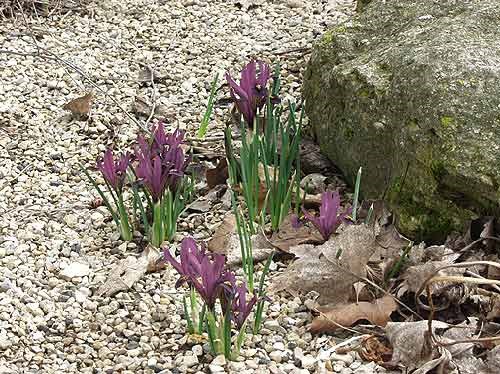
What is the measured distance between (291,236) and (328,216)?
10.2 inches

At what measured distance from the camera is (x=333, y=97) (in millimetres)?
3766

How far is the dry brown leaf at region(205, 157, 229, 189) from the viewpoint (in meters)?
3.87

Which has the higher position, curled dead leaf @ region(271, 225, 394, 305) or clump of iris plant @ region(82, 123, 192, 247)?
clump of iris plant @ region(82, 123, 192, 247)

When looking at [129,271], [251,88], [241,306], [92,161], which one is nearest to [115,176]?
[129,271]

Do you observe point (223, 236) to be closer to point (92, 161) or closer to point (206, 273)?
point (206, 273)

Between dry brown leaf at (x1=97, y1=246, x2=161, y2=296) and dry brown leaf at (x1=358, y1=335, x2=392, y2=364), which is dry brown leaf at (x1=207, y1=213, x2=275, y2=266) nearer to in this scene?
dry brown leaf at (x1=97, y1=246, x2=161, y2=296)

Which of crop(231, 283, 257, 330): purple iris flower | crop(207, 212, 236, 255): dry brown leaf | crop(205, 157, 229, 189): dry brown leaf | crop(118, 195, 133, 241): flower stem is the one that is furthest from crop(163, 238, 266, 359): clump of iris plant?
crop(205, 157, 229, 189): dry brown leaf

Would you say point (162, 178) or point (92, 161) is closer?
point (162, 178)

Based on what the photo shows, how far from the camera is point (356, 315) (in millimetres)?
2994

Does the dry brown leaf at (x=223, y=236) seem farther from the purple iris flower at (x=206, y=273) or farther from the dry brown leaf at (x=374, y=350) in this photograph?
the dry brown leaf at (x=374, y=350)

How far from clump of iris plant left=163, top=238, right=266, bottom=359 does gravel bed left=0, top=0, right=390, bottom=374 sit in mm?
71

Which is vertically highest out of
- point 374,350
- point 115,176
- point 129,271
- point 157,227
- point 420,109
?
point 420,109

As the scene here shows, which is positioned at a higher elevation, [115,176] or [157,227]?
[115,176]

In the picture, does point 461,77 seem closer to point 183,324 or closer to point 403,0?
point 403,0
